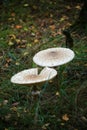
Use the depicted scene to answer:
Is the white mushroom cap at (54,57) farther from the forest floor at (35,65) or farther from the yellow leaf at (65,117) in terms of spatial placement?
the yellow leaf at (65,117)

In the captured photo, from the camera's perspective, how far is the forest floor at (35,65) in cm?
444

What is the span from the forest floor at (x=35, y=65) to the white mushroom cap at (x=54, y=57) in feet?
1.24

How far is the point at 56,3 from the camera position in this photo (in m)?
8.59

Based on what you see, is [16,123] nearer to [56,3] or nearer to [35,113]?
[35,113]

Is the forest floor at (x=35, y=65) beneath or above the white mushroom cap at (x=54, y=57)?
beneath

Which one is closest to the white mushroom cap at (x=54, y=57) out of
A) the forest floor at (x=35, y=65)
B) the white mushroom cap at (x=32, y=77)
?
the white mushroom cap at (x=32, y=77)

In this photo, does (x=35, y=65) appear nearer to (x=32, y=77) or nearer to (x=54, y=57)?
(x=54, y=57)

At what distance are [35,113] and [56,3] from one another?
4721 mm

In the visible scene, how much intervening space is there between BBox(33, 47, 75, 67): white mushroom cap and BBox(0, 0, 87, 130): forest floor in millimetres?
377

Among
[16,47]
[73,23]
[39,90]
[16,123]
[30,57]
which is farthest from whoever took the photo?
[73,23]

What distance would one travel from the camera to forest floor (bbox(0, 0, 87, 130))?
4441 mm

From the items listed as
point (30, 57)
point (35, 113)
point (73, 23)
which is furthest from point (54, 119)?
point (73, 23)

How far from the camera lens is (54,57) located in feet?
15.3

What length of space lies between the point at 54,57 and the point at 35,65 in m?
1.11
